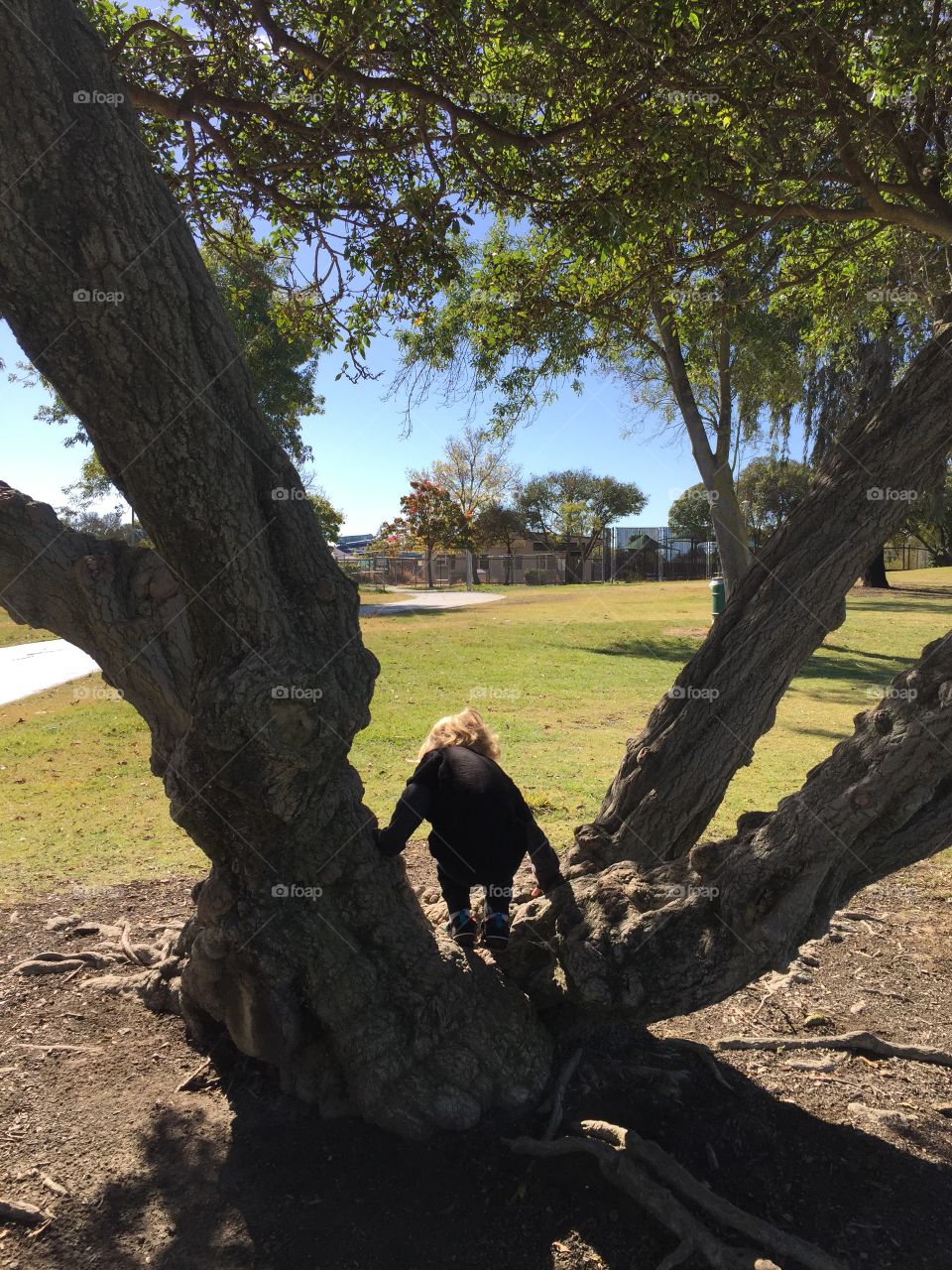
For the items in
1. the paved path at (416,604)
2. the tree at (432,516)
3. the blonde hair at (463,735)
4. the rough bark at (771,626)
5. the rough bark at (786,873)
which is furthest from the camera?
the tree at (432,516)

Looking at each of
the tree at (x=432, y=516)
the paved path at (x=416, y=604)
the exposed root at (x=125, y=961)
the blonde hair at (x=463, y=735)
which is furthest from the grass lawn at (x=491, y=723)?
the tree at (x=432, y=516)

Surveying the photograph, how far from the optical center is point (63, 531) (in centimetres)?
296

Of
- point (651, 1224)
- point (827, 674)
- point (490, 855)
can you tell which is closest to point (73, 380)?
point (490, 855)

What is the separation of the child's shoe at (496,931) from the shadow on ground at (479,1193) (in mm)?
616

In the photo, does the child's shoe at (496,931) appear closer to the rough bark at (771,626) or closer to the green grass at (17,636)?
the rough bark at (771,626)

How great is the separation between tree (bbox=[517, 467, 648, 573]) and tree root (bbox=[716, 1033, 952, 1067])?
43575 mm

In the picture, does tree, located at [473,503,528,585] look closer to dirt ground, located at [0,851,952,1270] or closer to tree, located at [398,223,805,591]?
tree, located at [398,223,805,591]

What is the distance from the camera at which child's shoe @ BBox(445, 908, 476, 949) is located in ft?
12.5

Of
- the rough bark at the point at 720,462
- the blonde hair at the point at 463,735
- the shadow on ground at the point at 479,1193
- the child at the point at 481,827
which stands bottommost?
the shadow on ground at the point at 479,1193

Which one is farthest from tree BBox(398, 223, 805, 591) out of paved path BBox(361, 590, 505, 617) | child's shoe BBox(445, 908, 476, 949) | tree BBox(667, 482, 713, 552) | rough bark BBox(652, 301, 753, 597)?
tree BBox(667, 482, 713, 552)

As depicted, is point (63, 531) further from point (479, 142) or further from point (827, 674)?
point (827, 674)

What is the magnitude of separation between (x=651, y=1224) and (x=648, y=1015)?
0.66 metres

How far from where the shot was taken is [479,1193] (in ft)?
9.62

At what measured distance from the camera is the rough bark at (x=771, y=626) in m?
3.49
